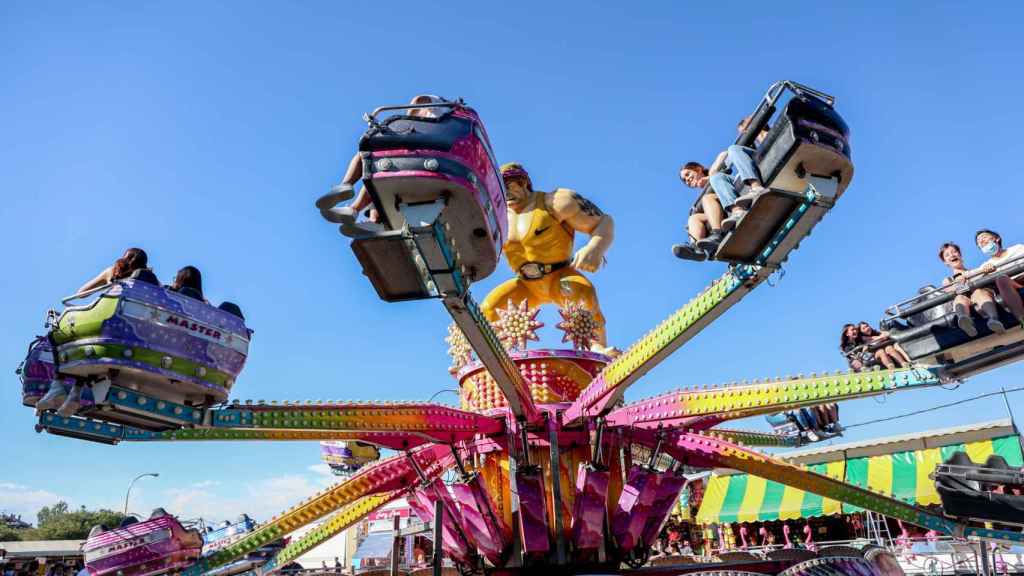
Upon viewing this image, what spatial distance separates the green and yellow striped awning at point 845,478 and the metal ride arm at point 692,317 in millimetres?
9792

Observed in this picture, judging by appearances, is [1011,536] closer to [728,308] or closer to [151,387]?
[728,308]

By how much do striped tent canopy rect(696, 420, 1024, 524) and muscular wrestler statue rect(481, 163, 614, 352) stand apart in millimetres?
7465

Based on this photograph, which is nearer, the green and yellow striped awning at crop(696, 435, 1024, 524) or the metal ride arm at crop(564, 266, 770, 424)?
the metal ride arm at crop(564, 266, 770, 424)

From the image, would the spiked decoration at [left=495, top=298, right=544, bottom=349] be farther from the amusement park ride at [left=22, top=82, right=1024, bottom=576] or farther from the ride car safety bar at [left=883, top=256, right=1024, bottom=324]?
the ride car safety bar at [left=883, top=256, right=1024, bottom=324]

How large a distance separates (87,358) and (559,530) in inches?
191

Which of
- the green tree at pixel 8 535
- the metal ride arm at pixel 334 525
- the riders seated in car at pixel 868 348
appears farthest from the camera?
the green tree at pixel 8 535

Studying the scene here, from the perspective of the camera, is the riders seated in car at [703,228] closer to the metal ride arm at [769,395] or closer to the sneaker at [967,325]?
the sneaker at [967,325]

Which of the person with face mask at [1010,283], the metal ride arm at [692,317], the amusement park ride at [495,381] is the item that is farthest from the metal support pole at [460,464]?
the person with face mask at [1010,283]

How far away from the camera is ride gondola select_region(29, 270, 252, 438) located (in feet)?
17.0

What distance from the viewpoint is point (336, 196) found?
4367 mm

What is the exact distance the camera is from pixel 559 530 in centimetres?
756

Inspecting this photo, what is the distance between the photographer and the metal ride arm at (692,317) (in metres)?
4.67

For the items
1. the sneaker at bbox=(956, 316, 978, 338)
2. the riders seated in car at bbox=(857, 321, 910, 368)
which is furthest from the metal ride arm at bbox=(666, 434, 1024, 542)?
the sneaker at bbox=(956, 316, 978, 338)

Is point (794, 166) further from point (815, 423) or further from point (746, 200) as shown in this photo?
point (815, 423)
